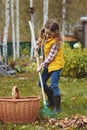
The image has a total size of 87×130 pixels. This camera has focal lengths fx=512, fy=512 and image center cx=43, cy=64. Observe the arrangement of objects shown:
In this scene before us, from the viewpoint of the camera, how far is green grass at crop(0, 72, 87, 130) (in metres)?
6.68

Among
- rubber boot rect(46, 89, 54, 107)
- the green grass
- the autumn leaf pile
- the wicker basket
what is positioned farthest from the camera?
rubber boot rect(46, 89, 54, 107)

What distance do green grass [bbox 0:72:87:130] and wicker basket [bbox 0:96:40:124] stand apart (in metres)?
0.14

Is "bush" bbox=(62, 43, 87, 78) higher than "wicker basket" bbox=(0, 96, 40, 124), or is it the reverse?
"wicker basket" bbox=(0, 96, 40, 124)

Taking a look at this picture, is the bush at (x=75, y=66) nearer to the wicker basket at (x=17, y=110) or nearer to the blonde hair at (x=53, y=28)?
the blonde hair at (x=53, y=28)

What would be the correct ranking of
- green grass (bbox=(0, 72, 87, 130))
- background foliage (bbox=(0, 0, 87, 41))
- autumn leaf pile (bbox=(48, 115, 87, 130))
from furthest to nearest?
background foliage (bbox=(0, 0, 87, 41)) < green grass (bbox=(0, 72, 87, 130)) < autumn leaf pile (bbox=(48, 115, 87, 130))

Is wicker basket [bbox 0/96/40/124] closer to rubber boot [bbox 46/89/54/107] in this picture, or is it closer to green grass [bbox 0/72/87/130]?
green grass [bbox 0/72/87/130]

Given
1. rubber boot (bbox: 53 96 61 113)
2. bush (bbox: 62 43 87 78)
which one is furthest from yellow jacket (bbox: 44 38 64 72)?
bush (bbox: 62 43 87 78)

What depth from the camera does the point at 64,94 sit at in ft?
32.8

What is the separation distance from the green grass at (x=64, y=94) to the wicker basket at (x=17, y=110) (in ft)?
0.46

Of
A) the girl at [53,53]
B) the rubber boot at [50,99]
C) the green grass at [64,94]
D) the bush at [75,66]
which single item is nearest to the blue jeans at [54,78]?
the girl at [53,53]

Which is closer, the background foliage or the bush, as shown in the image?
the bush

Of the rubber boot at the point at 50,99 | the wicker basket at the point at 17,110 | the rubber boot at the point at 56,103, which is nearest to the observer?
the wicker basket at the point at 17,110

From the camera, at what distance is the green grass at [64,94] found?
668 cm

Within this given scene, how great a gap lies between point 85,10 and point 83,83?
30177mm
